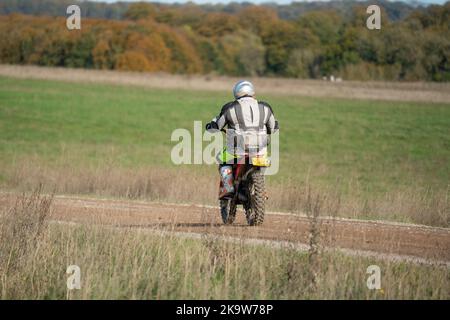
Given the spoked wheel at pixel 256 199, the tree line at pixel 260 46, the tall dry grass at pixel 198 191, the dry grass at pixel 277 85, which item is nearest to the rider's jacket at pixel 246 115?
the spoked wheel at pixel 256 199

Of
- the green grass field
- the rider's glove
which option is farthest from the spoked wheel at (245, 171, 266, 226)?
the green grass field

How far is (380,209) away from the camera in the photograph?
17.2 meters

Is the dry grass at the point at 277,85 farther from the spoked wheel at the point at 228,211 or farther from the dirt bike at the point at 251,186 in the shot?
the dirt bike at the point at 251,186

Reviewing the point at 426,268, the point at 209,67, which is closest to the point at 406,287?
the point at 426,268

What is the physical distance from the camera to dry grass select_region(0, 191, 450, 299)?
9.71 metres

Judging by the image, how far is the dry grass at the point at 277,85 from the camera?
191 ft

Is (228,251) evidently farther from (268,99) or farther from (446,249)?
(268,99)

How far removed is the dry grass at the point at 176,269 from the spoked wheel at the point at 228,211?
5.88 feet

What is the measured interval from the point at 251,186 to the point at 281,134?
95.3 ft

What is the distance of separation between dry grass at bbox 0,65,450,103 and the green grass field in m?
1.82

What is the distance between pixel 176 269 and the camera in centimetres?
1058

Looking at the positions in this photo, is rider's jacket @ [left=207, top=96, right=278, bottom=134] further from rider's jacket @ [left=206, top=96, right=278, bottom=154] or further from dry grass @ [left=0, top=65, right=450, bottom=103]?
dry grass @ [left=0, top=65, right=450, bottom=103]

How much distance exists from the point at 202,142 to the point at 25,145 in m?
6.40

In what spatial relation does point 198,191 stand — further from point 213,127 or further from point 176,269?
point 176,269
